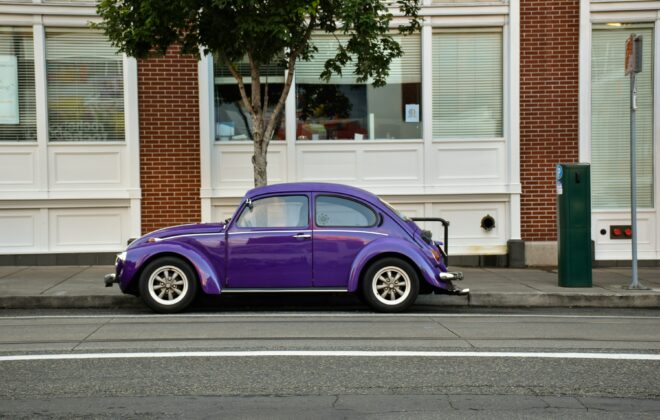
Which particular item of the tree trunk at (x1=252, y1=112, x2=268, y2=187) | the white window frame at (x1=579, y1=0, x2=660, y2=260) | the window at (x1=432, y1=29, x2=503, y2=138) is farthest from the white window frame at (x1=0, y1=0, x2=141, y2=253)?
the white window frame at (x1=579, y1=0, x2=660, y2=260)

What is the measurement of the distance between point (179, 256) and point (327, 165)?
17.0 ft

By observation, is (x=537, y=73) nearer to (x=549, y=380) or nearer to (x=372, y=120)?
(x=372, y=120)

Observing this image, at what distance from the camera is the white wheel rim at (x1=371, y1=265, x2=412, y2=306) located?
9.78 meters

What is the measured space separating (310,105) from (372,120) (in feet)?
3.61

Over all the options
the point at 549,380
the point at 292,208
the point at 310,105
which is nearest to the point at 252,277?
the point at 292,208

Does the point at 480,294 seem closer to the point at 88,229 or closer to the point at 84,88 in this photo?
the point at 88,229

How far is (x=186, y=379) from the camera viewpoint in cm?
629

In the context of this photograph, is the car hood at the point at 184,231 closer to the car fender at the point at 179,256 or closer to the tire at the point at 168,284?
the car fender at the point at 179,256

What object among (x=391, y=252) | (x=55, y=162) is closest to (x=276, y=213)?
(x=391, y=252)

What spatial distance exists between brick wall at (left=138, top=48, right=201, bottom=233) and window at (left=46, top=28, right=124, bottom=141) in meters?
0.53

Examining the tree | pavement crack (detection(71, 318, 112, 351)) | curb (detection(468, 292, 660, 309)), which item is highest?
the tree

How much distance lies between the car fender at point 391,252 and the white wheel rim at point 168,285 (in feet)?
6.36

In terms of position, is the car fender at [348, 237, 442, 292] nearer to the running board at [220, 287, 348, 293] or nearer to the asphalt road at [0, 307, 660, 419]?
the running board at [220, 287, 348, 293]

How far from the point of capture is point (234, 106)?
47.6 ft
